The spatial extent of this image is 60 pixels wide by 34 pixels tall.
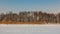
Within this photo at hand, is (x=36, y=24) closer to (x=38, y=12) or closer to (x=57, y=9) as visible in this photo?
(x=38, y=12)

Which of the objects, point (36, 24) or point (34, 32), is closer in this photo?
point (34, 32)

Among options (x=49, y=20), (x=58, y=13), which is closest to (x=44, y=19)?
(x=49, y=20)

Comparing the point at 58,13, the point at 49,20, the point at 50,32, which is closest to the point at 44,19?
the point at 49,20

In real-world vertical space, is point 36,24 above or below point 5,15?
below

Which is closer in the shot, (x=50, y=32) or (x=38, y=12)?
(x=50, y=32)

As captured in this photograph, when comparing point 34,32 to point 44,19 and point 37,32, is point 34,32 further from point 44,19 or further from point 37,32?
point 44,19

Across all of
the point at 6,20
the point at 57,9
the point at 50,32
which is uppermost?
the point at 57,9
